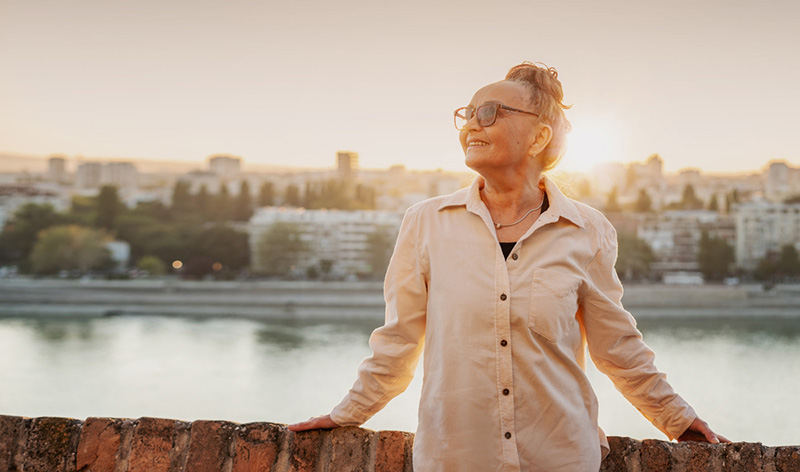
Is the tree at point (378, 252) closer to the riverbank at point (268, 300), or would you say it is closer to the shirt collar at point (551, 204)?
the riverbank at point (268, 300)

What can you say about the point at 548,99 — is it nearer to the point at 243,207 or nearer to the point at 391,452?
the point at 391,452

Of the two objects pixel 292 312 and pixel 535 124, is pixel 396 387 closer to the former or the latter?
pixel 535 124

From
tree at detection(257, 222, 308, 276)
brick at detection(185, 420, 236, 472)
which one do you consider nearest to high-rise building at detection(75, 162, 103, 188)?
tree at detection(257, 222, 308, 276)

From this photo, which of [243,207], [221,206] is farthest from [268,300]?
[243,207]

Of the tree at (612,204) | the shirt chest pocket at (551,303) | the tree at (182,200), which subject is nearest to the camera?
the shirt chest pocket at (551,303)

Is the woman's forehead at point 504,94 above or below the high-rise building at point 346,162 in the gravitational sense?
below

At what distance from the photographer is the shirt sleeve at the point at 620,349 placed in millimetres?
902

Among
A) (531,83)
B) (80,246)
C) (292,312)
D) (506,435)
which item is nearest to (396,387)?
(506,435)

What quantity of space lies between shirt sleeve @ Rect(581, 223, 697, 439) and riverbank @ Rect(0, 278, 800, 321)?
17.5m

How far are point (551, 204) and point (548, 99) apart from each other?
0.13m

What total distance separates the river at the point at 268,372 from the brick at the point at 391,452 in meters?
8.32

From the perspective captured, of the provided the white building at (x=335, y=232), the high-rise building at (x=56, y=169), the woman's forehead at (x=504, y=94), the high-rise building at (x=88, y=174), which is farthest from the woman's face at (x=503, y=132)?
the high-rise building at (x=56, y=169)

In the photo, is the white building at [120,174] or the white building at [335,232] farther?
the white building at [120,174]

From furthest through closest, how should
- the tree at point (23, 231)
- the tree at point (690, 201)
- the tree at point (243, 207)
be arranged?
A: the tree at point (690, 201), the tree at point (243, 207), the tree at point (23, 231)
